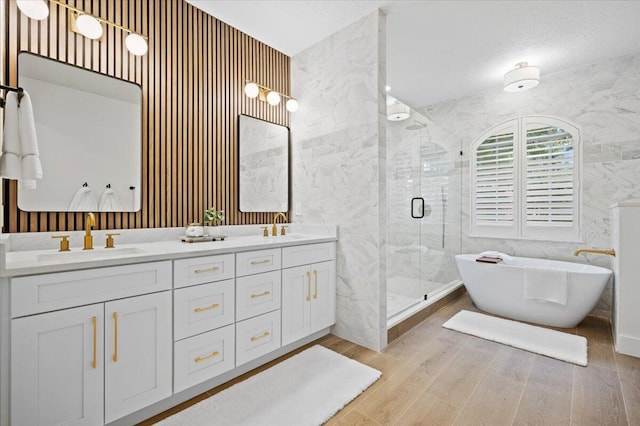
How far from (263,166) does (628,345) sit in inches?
128

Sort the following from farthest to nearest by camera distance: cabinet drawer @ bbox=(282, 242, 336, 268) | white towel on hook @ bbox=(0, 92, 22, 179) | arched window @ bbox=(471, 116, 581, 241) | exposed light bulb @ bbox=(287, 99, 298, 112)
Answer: arched window @ bbox=(471, 116, 581, 241) → exposed light bulb @ bbox=(287, 99, 298, 112) → cabinet drawer @ bbox=(282, 242, 336, 268) → white towel on hook @ bbox=(0, 92, 22, 179)

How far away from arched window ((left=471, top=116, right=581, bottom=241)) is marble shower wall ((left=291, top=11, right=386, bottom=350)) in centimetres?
228

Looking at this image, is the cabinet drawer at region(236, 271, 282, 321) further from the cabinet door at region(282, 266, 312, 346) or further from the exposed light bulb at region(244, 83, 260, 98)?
the exposed light bulb at region(244, 83, 260, 98)

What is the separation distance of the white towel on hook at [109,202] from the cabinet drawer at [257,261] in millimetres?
865

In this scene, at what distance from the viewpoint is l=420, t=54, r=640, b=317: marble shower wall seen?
296cm

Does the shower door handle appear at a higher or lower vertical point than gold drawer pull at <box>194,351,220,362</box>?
higher

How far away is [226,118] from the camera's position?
8.38 ft

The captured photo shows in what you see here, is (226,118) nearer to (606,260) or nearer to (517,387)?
(517,387)

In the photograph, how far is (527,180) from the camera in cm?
358

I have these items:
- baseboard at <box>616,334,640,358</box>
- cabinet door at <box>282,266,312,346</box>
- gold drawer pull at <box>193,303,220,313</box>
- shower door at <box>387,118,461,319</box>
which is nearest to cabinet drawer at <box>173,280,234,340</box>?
gold drawer pull at <box>193,303,220,313</box>

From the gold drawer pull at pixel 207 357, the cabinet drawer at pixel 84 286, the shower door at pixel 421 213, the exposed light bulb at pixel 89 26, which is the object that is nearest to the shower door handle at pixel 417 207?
the shower door at pixel 421 213

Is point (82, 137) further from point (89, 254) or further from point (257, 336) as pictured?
point (257, 336)

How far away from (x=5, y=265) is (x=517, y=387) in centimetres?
268

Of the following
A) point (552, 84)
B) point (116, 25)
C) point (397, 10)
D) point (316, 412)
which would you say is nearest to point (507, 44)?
point (552, 84)
